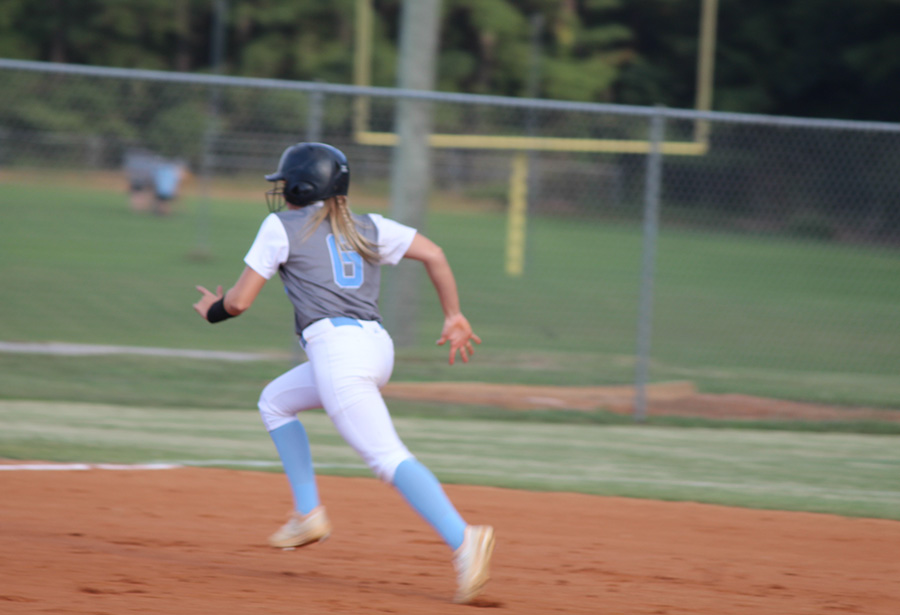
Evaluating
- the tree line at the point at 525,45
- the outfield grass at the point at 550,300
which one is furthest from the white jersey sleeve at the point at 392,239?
the tree line at the point at 525,45

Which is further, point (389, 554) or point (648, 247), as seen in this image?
point (648, 247)

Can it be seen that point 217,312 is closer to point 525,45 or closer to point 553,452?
point 553,452

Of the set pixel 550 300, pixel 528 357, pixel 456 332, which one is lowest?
pixel 550 300

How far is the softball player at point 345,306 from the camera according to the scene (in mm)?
4422

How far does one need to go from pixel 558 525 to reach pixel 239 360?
625cm

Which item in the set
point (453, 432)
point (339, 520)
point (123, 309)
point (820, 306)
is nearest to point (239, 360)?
point (453, 432)

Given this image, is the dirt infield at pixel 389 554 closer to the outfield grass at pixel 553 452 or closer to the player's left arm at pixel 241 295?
the outfield grass at pixel 553 452

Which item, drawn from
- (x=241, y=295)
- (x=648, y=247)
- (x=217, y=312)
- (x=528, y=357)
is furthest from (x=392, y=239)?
(x=528, y=357)

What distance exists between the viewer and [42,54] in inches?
1640

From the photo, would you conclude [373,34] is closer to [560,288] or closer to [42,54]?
[42,54]

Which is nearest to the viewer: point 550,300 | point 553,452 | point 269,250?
point 269,250

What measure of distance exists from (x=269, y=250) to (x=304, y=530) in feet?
4.24

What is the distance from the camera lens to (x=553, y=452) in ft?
27.3

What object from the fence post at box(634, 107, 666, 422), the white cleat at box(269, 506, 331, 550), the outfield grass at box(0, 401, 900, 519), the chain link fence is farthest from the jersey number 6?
the fence post at box(634, 107, 666, 422)
